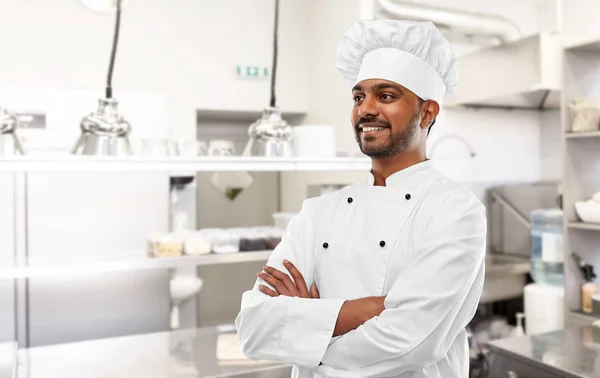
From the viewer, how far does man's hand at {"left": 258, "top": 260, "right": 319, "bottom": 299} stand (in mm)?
1206

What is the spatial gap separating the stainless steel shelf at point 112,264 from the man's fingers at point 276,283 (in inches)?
32.7

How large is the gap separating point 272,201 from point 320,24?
1.34m

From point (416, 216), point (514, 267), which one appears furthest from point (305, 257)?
point (514, 267)

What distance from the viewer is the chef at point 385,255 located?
109 centimetres

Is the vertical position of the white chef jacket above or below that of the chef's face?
below

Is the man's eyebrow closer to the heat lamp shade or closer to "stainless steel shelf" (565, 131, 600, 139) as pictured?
the heat lamp shade

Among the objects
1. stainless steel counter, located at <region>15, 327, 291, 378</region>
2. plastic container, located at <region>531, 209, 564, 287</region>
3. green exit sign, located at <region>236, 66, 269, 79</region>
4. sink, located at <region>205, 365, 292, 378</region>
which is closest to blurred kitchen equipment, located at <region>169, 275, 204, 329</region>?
stainless steel counter, located at <region>15, 327, 291, 378</region>

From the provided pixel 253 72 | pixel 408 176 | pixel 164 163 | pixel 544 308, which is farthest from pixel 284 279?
pixel 253 72

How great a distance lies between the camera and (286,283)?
1220mm

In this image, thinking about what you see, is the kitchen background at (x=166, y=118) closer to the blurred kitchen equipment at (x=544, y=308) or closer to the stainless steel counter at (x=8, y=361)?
the stainless steel counter at (x=8, y=361)

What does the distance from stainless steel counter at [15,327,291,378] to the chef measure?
2.09 feet

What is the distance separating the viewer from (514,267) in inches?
123

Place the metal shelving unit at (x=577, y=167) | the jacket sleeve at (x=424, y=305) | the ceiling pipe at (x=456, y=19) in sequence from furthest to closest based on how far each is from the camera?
the ceiling pipe at (x=456, y=19) → the metal shelving unit at (x=577, y=167) → the jacket sleeve at (x=424, y=305)

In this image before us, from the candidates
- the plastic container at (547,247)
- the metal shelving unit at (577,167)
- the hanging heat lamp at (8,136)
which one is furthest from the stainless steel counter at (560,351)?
the hanging heat lamp at (8,136)
